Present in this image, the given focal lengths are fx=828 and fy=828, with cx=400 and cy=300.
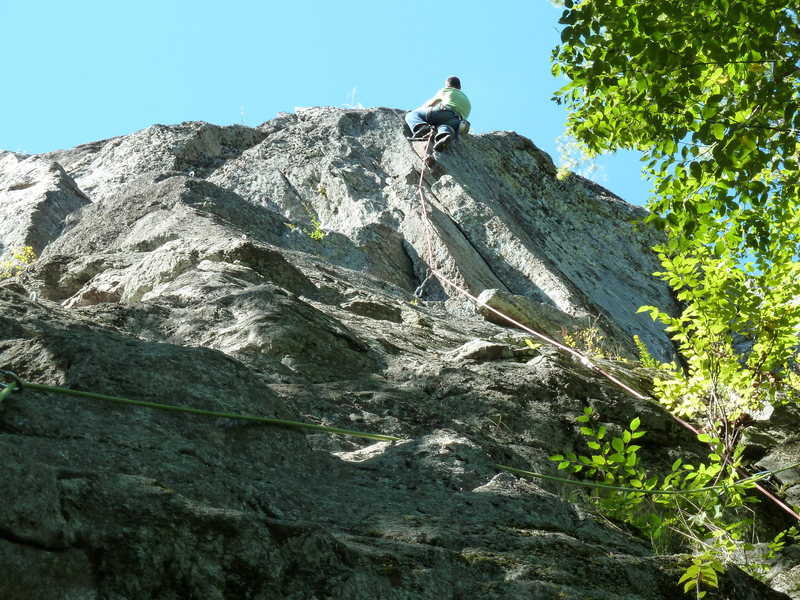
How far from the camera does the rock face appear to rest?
6.39 ft

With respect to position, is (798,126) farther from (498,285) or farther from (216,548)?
(498,285)

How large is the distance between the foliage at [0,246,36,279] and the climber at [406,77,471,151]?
653 centimetres

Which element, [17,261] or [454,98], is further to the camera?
[454,98]

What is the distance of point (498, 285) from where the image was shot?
1105cm

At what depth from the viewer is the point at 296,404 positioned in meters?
4.12

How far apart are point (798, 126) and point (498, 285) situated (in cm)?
718

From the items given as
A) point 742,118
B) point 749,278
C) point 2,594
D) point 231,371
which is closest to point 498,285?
point 749,278

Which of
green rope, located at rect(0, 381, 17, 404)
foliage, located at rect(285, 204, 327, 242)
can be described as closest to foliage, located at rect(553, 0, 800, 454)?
green rope, located at rect(0, 381, 17, 404)

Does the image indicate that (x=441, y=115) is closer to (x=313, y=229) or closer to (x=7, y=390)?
(x=313, y=229)

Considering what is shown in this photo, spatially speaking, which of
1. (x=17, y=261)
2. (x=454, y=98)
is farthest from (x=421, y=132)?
(x=17, y=261)

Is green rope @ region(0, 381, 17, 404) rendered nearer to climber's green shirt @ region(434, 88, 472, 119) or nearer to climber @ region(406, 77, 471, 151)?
climber @ region(406, 77, 471, 151)

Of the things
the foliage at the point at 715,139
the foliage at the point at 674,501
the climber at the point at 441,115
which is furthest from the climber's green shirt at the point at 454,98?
→ the foliage at the point at 674,501

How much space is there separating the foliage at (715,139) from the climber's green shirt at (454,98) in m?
7.89

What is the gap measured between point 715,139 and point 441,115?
31.4ft
